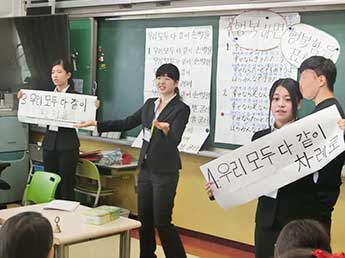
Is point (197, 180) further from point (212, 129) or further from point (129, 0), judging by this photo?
point (129, 0)

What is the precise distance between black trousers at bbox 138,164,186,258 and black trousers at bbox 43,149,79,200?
1.09m

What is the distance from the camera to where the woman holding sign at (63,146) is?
4520 millimetres

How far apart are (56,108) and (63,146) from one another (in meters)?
0.39

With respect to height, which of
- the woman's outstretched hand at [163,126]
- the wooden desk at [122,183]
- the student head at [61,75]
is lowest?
the wooden desk at [122,183]

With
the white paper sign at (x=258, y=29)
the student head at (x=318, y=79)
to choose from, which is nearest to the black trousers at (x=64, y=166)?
the white paper sign at (x=258, y=29)

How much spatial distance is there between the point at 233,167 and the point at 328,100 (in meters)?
0.64

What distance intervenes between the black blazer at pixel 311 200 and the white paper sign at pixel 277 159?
1.8 inches

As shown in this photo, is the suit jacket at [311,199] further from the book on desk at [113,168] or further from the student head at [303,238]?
the book on desk at [113,168]

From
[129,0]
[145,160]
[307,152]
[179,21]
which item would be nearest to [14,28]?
[129,0]

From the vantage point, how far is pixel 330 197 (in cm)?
248

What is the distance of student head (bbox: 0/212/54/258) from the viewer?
178cm

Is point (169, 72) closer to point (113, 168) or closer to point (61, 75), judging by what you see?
point (61, 75)

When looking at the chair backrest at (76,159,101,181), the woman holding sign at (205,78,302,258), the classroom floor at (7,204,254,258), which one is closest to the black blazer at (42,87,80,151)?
the chair backrest at (76,159,101,181)

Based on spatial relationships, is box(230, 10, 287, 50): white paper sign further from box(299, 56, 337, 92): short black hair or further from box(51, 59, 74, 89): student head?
box(299, 56, 337, 92): short black hair
